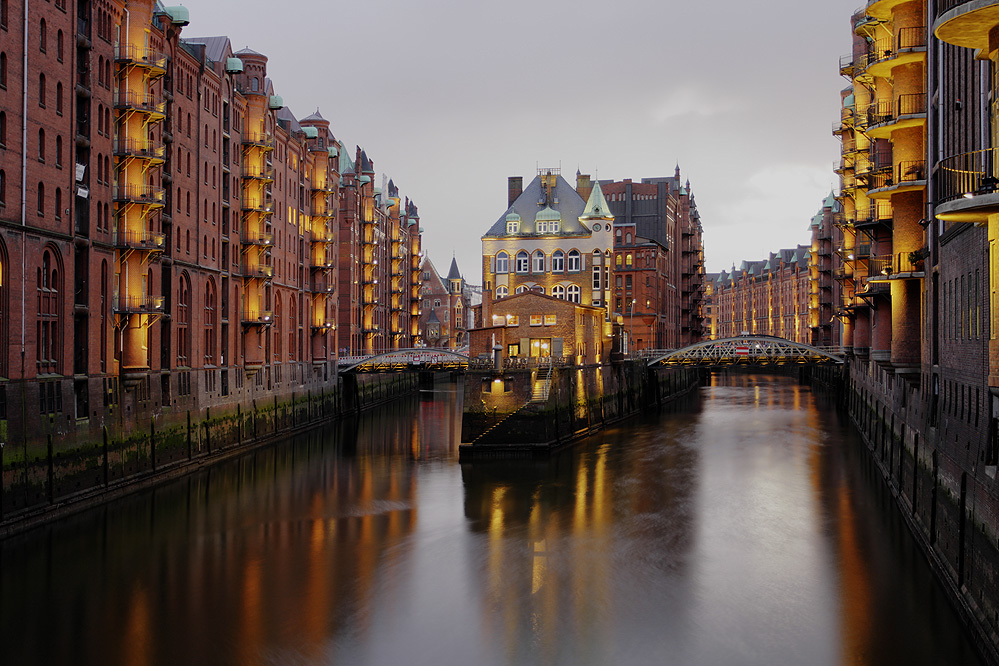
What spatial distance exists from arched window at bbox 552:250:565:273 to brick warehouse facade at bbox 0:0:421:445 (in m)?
18.0

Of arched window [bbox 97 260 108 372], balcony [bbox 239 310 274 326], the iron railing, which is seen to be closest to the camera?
the iron railing

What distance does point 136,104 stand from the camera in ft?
128

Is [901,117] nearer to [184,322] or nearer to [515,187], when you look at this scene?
[184,322]

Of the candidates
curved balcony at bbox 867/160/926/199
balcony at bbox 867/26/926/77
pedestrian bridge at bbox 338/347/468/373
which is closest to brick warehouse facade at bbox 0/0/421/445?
pedestrian bridge at bbox 338/347/468/373

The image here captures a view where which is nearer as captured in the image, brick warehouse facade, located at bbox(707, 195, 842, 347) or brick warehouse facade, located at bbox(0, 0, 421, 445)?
brick warehouse facade, located at bbox(0, 0, 421, 445)

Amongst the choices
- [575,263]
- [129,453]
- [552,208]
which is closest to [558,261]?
[575,263]

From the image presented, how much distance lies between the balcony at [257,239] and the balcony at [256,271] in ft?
4.62

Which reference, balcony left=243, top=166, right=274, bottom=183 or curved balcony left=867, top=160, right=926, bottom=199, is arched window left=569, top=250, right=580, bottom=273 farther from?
curved balcony left=867, top=160, right=926, bottom=199

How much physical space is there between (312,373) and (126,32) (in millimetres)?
31975

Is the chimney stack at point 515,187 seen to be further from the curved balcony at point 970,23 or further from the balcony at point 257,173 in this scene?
the curved balcony at point 970,23

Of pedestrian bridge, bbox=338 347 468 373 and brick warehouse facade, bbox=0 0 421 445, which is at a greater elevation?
brick warehouse facade, bbox=0 0 421 445

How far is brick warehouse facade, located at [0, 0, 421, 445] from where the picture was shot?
31.4 meters

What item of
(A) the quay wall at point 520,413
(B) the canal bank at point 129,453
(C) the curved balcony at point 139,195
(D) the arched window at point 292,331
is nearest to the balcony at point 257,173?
(D) the arched window at point 292,331

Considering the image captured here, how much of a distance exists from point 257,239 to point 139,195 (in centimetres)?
1560
